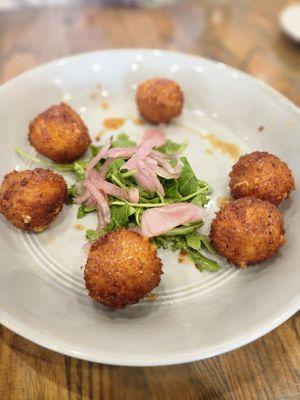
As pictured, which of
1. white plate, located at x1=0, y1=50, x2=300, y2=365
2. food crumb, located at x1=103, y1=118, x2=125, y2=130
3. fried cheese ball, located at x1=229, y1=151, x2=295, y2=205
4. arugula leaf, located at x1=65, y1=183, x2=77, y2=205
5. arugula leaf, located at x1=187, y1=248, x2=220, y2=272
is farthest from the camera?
food crumb, located at x1=103, y1=118, x2=125, y2=130

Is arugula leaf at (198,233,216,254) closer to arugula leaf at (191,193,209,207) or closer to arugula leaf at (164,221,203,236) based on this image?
arugula leaf at (164,221,203,236)

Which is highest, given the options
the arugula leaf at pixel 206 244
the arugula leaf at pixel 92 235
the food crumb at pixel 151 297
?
the arugula leaf at pixel 206 244

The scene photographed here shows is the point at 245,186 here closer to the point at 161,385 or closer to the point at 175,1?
the point at 161,385

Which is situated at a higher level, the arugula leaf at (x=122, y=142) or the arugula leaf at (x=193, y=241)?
the arugula leaf at (x=122, y=142)

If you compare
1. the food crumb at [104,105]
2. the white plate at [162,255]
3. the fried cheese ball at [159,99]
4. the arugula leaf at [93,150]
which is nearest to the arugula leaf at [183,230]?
the white plate at [162,255]

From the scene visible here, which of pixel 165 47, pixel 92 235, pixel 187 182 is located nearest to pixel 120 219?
pixel 92 235

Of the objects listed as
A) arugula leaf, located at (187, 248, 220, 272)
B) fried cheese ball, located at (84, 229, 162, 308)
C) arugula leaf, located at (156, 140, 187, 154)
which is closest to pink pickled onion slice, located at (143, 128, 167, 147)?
arugula leaf, located at (156, 140, 187, 154)

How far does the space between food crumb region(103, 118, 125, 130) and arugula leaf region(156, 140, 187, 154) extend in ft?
1.18

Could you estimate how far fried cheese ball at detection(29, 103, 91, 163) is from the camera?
2051 millimetres

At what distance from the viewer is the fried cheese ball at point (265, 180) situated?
1803mm

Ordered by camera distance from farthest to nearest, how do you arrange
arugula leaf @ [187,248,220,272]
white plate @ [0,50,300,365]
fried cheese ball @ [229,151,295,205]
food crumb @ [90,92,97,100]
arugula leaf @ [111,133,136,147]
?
food crumb @ [90,92,97,100], arugula leaf @ [111,133,136,147], fried cheese ball @ [229,151,295,205], arugula leaf @ [187,248,220,272], white plate @ [0,50,300,365]

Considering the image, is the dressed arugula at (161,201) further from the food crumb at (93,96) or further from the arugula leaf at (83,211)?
the food crumb at (93,96)

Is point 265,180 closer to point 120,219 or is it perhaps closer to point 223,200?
point 223,200

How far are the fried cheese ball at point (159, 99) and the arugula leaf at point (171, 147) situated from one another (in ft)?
0.66
